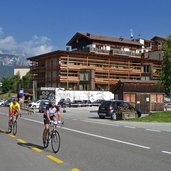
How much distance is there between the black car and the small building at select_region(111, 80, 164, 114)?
1059cm

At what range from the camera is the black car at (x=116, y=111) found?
3338 cm

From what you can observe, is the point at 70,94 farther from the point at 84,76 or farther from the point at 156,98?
the point at 156,98

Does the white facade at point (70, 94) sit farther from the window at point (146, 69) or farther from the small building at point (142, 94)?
the small building at point (142, 94)

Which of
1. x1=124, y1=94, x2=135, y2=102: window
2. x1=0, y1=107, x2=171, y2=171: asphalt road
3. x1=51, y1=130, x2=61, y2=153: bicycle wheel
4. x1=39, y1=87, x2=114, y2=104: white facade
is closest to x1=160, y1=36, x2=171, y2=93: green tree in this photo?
x1=124, y1=94, x2=135, y2=102: window

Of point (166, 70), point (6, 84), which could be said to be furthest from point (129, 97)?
point (6, 84)

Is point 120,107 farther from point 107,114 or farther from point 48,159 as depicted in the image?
point 48,159

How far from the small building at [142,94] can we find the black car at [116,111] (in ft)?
34.8

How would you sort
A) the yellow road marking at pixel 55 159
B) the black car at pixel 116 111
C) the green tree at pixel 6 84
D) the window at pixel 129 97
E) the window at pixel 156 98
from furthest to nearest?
the green tree at pixel 6 84 → the window at pixel 156 98 → the window at pixel 129 97 → the black car at pixel 116 111 → the yellow road marking at pixel 55 159

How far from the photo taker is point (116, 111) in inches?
1336

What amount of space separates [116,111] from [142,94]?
1283cm

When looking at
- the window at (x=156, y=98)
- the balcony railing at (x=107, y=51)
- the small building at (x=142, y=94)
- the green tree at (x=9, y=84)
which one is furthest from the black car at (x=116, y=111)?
the green tree at (x=9, y=84)

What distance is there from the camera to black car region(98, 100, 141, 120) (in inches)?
1314

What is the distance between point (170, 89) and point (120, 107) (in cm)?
1140

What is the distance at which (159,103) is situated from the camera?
47.8 m
